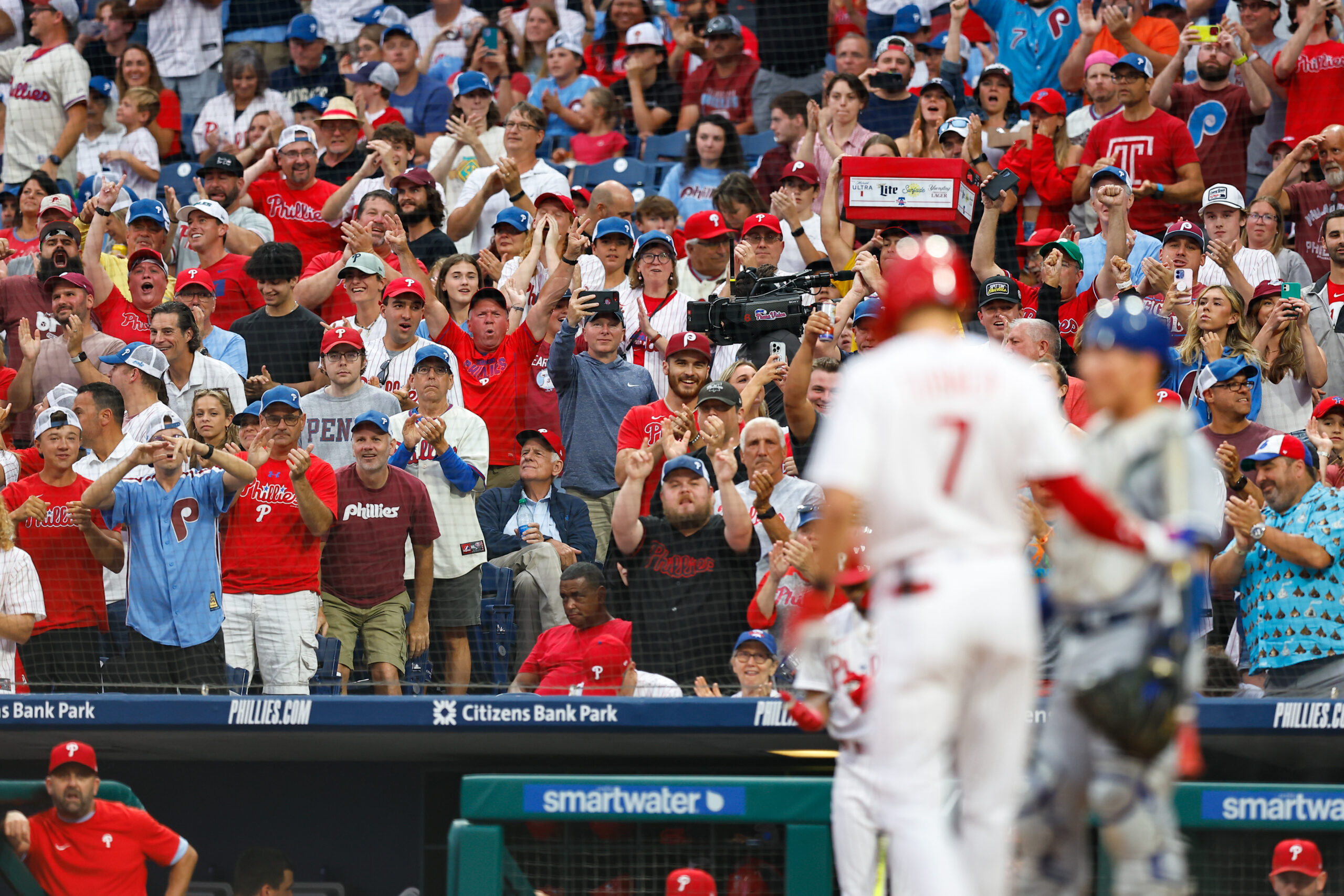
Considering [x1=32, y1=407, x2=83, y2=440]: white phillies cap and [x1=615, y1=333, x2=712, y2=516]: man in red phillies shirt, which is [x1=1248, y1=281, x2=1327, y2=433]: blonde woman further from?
[x1=32, y1=407, x2=83, y2=440]: white phillies cap

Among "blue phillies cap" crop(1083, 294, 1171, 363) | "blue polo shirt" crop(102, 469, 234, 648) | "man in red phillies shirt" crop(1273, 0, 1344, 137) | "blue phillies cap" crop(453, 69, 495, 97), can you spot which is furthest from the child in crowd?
"blue phillies cap" crop(1083, 294, 1171, 363)

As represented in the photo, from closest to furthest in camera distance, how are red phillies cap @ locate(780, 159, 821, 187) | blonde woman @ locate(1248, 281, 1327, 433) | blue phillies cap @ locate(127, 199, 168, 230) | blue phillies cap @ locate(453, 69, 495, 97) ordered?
blonde woman @ locate(1248, 281, 1327, 433) < red phillies cap @ locate(780, 159, 821, 187) < blue phillies cap @ locate(127, 199, 168, 230) < blue phillies cap @ locate(453, 69, 495, 97)

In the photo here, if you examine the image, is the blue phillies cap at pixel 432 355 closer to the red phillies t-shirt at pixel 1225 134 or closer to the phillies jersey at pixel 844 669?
the phillies jersey at pixel 844 669

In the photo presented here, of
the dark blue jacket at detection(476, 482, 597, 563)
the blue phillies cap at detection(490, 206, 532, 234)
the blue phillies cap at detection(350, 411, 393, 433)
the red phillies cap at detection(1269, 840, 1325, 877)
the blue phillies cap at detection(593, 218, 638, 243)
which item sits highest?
the blue phillies cap at detection(490, 206, 532, 234)

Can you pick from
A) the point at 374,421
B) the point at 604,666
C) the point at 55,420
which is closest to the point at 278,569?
the point at 374,421

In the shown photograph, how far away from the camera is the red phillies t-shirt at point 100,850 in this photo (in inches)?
294

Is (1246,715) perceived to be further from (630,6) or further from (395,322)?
(630,6)

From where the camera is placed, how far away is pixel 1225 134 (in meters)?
11.0

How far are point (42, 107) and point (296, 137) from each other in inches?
125

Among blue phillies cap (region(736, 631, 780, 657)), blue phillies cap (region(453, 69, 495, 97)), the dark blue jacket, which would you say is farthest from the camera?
blue phillies cap (region(453, 69, 495, 97))

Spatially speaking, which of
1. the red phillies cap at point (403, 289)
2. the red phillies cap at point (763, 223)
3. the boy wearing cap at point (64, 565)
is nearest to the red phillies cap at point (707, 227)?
the red phillies cap at point (763, 223)

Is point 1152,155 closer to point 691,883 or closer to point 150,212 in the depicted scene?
point 691,883

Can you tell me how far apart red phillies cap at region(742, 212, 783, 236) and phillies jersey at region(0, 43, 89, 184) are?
6194 millimetres

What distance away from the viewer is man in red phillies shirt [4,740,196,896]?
7441 mm
